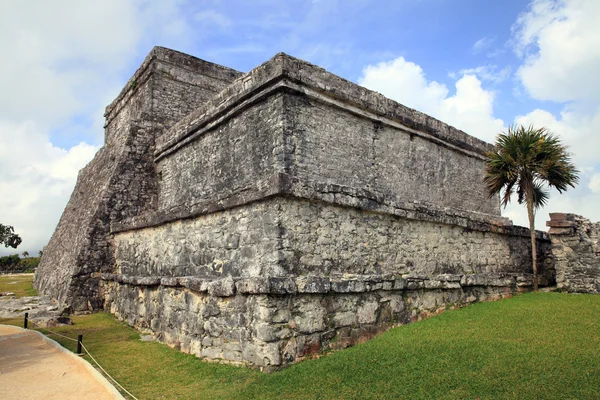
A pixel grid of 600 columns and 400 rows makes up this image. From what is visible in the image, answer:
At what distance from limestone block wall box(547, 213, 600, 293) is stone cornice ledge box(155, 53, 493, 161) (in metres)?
2.94

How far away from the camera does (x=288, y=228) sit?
18.2 feet

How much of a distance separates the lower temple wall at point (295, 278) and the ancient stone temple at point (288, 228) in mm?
22

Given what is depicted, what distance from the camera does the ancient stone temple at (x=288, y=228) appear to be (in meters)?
5.55

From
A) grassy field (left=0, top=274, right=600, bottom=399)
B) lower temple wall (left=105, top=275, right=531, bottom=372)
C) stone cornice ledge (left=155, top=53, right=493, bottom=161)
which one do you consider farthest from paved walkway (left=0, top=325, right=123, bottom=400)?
stone cornice ledge (left=155, top=53, right=493, bottom=161)

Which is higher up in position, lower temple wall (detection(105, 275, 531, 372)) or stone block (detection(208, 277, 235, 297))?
stone block (detection(208, 277, 235, 297))

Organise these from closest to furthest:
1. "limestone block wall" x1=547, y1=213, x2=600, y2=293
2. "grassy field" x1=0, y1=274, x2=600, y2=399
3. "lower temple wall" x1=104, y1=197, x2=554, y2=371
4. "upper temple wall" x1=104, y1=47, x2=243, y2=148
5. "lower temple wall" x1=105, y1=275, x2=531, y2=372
→ "grassy field" x1=0, y1=274, x2=600, y2=399
"lower temple wall" x1=105, y1=275, x2=531, y2=372
"lower temple wall" x1=104, y1=197, x2=554, y2=371
"limestone block wall" x1=547, y1=213, x2=600, y2=293
"upper temple wall" x1=104, y1=47, x2=243, y2=148

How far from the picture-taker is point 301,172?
6.98 m

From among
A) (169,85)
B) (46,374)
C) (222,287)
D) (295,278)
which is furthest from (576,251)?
(169,85)

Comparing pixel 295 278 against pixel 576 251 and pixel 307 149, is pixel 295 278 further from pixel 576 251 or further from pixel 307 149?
pixel 576 251

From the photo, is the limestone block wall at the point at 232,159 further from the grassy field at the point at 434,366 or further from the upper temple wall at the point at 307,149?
the grassy field at the point at 434,366

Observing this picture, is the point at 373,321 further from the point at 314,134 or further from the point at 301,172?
the point at 314,134

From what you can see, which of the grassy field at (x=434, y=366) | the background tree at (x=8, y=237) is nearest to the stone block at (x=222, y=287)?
the grassy field at (x=434, y=366)

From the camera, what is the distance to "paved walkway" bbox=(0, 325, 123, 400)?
5266 mm

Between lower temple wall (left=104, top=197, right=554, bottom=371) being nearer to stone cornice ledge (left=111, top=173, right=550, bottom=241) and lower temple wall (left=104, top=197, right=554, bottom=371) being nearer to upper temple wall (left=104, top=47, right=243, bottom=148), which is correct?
stone cornice ledge (left=111, top=173, right=550, bottom=241)
